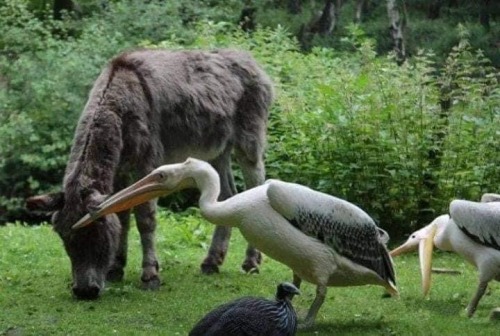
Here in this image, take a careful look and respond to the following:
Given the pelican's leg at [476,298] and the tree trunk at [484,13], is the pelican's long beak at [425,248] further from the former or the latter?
the tree trunk at [484,13]

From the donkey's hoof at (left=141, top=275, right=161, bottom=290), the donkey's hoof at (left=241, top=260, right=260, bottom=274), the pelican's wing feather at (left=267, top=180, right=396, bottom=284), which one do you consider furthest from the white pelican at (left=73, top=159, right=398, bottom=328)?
the donkey's hoof at (left=241, top=260, right=260, bottom=274)

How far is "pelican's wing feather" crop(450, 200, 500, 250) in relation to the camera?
8.88 m

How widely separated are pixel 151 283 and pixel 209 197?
6.60 ft

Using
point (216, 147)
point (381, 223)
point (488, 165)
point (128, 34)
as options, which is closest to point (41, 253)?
point (216, 147)

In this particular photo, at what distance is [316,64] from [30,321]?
10977 millimetres

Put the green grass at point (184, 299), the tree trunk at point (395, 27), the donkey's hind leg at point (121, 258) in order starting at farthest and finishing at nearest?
the tree trunk at point (395, 27) → the donkey's hind leg at point (121, 258) → the green grass at point (184, 299)

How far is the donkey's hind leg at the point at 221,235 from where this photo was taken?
37.1ft

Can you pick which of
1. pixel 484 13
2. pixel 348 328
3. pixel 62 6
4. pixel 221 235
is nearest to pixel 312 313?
pixel 348 328

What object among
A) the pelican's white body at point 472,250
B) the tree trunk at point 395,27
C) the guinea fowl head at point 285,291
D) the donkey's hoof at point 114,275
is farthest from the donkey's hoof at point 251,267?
the tree trunk at point 395,27

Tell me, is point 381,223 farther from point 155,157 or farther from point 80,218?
point 80,218

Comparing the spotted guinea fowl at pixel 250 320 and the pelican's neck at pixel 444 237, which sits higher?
the spotted guinea fowl at pixel 250 320

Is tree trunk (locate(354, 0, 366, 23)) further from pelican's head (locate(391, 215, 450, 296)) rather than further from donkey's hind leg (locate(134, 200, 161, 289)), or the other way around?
donkey's hind leg (locate(134, 200, 161, 289))

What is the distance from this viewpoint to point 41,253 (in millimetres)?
12062

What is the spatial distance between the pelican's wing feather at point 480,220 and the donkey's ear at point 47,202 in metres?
3.49
